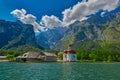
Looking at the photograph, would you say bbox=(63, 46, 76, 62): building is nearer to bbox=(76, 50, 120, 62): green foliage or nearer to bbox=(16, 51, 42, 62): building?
bbox=(76, 50, 120, 62): green foliage

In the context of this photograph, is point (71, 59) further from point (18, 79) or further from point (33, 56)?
point (18, 79)

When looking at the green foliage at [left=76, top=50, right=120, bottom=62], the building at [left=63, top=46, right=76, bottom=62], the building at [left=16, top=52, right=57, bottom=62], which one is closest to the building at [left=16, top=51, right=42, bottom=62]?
the building at [left=16, top=52, right=57, bottom=62]

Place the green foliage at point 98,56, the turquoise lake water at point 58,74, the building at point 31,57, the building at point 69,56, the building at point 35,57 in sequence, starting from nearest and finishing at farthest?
the turquoise lake water at point 58,74 → the building at point 31,57 → the building at point 35,57 → the green foliage at point 98,56 → the building at point 69,56

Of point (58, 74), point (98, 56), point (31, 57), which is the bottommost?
point (58, 74)

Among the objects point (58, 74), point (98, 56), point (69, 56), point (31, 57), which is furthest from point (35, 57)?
point (58, 74)

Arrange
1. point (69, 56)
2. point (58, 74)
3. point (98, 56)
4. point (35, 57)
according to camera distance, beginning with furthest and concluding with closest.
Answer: point (69, 56)
point (98, 56)
point (35, 57)
point (58, 74)

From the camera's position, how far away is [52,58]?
175 m

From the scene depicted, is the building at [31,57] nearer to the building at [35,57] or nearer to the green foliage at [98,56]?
the building at [35,57]

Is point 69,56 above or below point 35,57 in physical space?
above

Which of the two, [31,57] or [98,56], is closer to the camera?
[31,57]

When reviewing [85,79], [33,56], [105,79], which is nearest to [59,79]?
[85,79]

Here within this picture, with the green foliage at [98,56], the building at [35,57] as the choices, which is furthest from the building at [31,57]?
the green foliage at [98,56]

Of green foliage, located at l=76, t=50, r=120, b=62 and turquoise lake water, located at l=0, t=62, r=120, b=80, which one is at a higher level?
green foliage, located at l=76, t=50, r=120, b=62

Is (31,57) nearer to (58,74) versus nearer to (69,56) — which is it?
(69,56)
